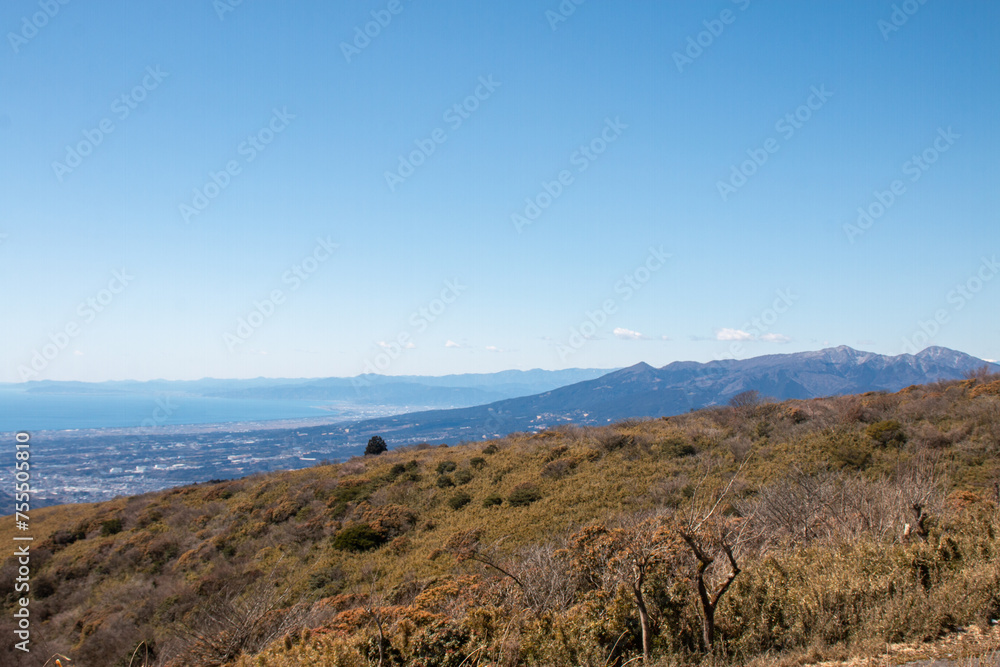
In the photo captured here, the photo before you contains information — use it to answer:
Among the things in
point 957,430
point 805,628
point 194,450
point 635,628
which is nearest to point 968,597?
point 805,628

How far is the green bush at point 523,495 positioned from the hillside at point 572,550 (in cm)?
7

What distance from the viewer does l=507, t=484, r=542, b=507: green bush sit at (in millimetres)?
16188

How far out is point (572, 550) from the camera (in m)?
8.44

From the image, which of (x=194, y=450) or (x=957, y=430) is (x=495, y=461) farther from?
(x=194, y=450)

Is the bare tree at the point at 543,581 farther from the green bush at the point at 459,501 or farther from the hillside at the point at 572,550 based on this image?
the green bush at the point at 459,501

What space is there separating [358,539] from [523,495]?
213 inches

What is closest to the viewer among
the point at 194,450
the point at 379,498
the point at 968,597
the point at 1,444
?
the point at 968,597

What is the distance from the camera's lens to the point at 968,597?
187 inches

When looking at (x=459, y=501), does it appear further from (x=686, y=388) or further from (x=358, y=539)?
(x=686, y=388)

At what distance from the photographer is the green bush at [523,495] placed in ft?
53.1

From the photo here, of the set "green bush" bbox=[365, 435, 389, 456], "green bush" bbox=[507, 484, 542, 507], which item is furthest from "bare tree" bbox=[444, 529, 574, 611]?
"green bush" bbox=[365, 435, 389, 456]

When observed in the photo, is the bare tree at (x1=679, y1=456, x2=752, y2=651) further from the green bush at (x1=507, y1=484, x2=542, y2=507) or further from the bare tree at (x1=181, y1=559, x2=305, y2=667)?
the green bush at (x1=507, y1=484, x2=542, y2=507)

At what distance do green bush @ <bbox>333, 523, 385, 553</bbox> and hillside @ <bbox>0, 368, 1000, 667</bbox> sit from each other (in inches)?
2.9

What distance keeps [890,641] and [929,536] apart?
3.06 m
